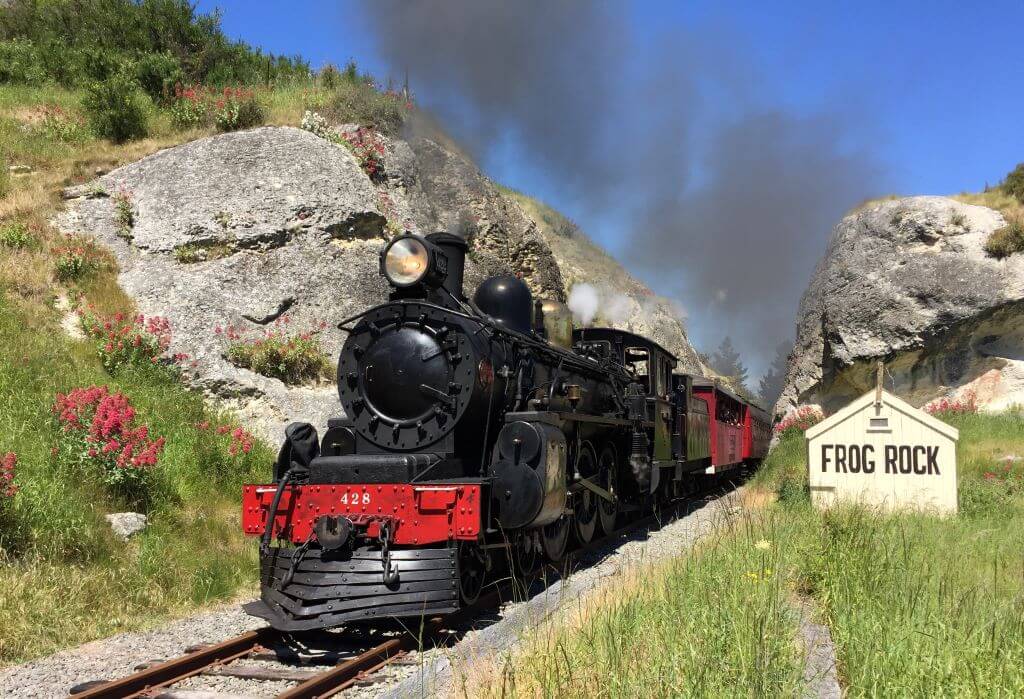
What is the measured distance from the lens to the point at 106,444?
8.45 metres

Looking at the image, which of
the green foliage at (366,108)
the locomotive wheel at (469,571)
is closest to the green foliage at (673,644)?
the locomotive wheel at (469,571)

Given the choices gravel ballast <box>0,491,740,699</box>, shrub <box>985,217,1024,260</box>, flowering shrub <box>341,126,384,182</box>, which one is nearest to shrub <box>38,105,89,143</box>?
flowering shrub <box>341,126,384,182</box>

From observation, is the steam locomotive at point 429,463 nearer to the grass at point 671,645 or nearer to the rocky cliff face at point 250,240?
the grass at point 671,645

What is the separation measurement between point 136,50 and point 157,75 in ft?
5.87

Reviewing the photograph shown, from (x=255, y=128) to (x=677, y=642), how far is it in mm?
16298

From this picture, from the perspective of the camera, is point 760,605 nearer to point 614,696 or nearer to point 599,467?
point 614,696

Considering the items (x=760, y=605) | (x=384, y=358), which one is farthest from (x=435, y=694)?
(x=384, y=358)

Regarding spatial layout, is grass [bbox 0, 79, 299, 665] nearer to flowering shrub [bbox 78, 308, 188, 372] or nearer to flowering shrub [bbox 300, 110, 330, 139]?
flowering shrub [bbox 78, 308, 188, 372]

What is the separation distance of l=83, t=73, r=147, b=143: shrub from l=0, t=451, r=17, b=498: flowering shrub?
12.7m

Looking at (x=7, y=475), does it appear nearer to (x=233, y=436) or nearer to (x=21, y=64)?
(x=233, y=436)

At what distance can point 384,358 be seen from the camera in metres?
7.06

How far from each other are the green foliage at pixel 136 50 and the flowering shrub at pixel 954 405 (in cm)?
1760

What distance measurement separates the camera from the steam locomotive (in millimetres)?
5828

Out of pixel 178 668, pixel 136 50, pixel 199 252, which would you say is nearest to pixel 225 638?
pixel 178 668
